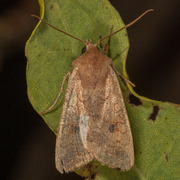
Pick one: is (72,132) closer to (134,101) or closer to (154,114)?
(134,101)

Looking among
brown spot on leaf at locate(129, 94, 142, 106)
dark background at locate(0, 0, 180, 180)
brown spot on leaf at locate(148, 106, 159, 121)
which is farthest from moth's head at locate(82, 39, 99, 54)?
dark background at locate(0, 0, 180, 180)

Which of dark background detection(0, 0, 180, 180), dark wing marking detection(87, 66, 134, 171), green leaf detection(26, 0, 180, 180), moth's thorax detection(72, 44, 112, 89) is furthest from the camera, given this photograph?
dark background detection(0, 0, 180, 180)

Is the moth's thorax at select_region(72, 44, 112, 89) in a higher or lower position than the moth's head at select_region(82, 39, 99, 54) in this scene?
lower

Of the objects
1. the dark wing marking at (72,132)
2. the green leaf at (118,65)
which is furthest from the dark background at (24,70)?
the green leaf at (118,65)

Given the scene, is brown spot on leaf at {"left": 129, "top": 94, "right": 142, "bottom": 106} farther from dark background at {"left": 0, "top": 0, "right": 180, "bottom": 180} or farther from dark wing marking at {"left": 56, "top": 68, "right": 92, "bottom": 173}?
dark background at {"left": 0, "top": 0, "right": 180, "bottom": 180}

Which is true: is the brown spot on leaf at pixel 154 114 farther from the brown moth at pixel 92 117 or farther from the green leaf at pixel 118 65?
the brown moth at pixel 92 117

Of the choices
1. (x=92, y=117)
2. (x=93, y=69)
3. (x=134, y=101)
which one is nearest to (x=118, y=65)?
(x=93, y=69)
